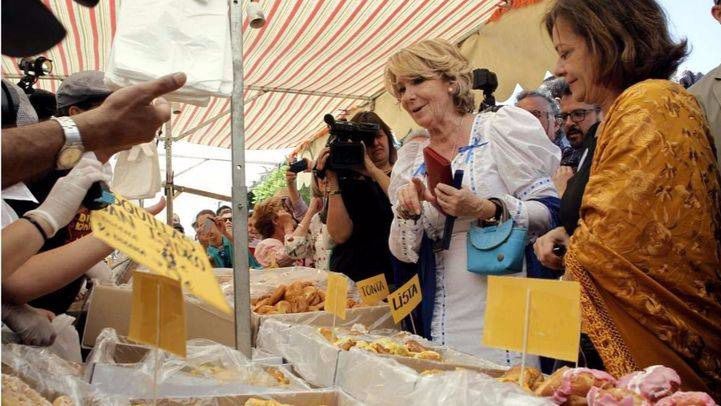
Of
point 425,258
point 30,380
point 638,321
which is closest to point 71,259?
point 30,380

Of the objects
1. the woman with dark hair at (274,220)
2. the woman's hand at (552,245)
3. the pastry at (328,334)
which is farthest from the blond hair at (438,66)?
the woman with dark hair at (274,220)

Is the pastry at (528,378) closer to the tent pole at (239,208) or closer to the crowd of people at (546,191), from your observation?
the crowd of people at (546,191)

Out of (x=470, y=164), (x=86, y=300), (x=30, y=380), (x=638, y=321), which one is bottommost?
(x=86, y=300)

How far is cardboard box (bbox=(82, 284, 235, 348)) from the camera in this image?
2139 millimetres

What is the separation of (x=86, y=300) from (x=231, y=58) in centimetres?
136

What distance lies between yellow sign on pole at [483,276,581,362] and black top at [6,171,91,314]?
3.21 feet

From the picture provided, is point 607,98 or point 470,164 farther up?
point 607,98

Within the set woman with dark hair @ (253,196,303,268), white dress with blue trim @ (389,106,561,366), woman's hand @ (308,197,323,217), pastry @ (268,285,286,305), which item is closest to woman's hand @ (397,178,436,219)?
white dress with blue trim @ (389,106,561,366)

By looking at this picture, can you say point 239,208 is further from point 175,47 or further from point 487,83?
point 487,83

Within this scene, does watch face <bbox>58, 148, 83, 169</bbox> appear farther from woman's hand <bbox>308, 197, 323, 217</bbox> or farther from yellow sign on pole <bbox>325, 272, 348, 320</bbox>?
woman's hand <bbox>308, 197, 323, 217</bbox>

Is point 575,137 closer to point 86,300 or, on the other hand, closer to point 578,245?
point 578,245

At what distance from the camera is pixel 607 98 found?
5.13 ft

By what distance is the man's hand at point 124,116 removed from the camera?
102 centimetres

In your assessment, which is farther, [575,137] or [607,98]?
[575,137]
